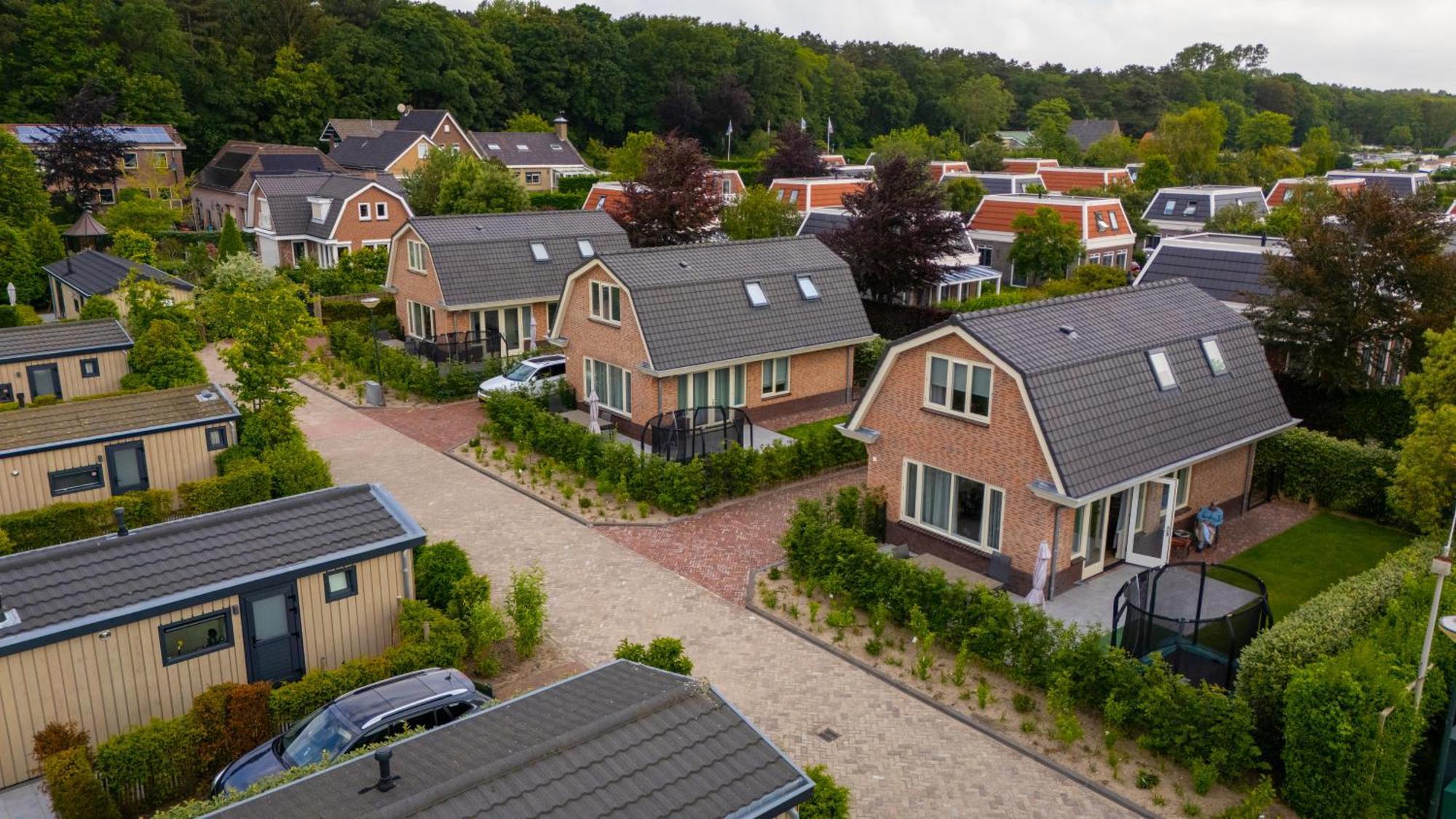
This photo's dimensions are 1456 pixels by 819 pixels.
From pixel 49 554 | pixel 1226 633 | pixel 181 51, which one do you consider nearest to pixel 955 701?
pixel 1226 633

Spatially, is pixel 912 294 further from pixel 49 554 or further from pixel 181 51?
pixel 181 51

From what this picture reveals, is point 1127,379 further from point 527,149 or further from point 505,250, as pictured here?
point 527,149

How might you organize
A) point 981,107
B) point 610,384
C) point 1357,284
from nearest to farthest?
point 1357,284 < point 610,384 < point 981,107

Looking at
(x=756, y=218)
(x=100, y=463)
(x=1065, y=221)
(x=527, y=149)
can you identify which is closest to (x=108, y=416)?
(x=100, y=463)

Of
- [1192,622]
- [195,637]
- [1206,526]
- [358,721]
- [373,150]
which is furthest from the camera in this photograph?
[373,150]

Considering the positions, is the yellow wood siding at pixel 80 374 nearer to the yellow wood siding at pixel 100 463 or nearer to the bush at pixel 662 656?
the yellow wood siding at pixel 100 463

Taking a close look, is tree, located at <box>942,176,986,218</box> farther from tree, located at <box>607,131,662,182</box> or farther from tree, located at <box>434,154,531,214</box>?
tree, located at <box>434,154,531,214</box>
